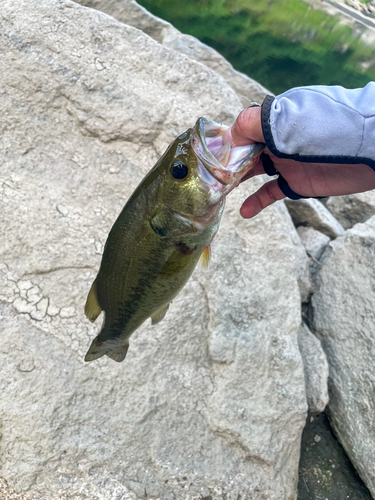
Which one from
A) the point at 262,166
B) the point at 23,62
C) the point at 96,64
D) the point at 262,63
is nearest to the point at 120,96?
the point at 96,64

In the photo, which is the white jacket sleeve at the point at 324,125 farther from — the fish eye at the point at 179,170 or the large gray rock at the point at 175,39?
the large gray rock at the point at 175,39

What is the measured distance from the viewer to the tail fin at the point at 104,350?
2197mm

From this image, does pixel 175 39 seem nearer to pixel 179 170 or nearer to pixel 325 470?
pixel 179 170

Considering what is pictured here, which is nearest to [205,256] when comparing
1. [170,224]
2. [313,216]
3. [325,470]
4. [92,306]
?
[170,224]

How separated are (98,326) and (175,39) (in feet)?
17.3

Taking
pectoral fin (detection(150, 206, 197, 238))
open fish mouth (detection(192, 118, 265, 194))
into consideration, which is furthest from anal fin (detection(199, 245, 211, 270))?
open fish mouth (detection(192, 118, 265, 194))

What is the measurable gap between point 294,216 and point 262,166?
266 cm

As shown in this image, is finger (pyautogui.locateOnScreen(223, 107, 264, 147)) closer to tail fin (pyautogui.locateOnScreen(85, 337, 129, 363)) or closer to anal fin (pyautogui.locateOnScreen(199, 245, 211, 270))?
anal fin (pyautogui.locateOnScreen(199, 245, 211, 270))

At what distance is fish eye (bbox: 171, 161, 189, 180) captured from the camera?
5.61 feet

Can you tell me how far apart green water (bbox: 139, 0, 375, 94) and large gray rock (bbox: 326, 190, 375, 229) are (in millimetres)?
8381

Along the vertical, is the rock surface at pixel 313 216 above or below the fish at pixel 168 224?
Answer: below

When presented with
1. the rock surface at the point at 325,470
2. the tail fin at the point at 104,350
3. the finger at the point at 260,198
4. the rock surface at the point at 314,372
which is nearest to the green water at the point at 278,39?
the rock surface at the point at 314,372

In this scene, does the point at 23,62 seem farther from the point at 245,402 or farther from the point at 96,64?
the point at 245,402

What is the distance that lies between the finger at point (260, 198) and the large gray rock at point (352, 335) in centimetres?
157
